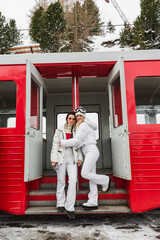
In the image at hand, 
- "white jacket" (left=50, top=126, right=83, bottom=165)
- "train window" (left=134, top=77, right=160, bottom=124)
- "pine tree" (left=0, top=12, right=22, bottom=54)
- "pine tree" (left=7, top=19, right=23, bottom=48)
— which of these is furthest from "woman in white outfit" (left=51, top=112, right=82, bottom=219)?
"pine tree" (left=7, top=19, right=23, bottom=48)

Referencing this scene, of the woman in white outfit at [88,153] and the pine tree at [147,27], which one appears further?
the pine tree at [147,27]

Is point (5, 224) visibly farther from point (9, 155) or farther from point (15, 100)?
point (15, 100)

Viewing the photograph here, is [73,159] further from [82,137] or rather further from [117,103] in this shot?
[117,103]

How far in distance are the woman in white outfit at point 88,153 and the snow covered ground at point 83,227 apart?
36 cm

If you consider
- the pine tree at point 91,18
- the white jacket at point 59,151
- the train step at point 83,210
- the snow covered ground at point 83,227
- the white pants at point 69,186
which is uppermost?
the pine tree at point 91,18

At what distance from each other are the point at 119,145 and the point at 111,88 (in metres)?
1.25

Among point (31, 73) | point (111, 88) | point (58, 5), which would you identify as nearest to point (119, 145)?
point (111, 88)

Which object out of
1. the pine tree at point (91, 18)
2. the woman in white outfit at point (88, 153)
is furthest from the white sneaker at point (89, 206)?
the pine tree at point (91, 18)

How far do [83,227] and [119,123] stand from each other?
1812 mm

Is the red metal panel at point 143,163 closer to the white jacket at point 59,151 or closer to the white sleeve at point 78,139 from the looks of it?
the white sleeve at point 78,139

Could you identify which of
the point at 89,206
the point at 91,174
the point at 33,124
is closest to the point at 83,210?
the point at 89,206

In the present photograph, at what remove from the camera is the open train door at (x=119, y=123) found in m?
3.25

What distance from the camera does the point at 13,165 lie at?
3.35m

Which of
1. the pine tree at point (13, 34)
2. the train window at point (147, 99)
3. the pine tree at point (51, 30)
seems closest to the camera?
the train window at point (147, 99)
